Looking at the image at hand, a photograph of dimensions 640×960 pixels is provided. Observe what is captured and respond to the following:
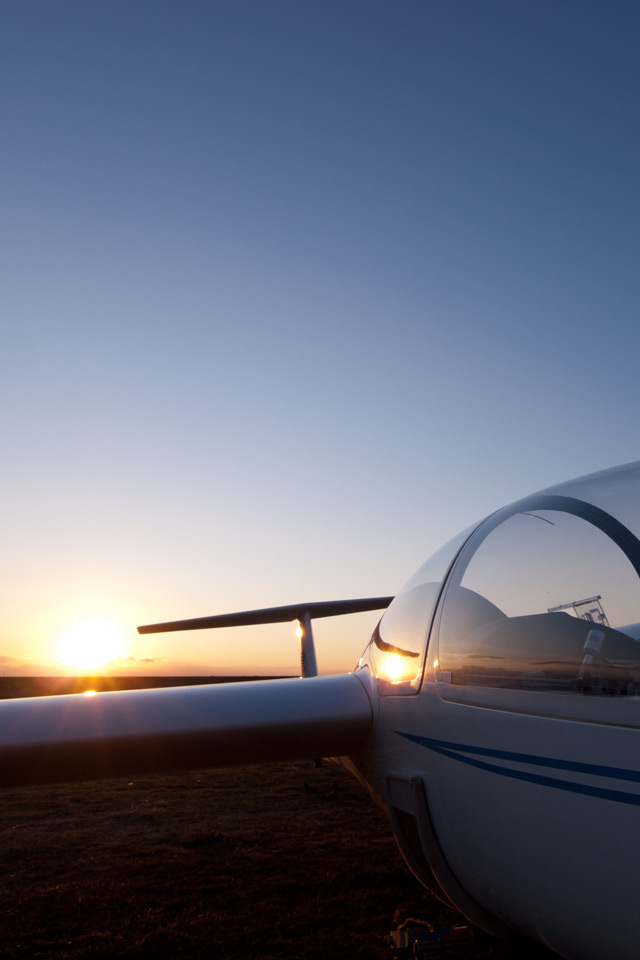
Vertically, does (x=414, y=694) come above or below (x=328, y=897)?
above

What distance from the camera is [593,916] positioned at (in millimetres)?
2002

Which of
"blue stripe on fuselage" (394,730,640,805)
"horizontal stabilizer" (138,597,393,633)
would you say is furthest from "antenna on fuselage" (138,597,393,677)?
"blue stripe on fuselage" (394,730,640,805)

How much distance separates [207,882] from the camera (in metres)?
5.22

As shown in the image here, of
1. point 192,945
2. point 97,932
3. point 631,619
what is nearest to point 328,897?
point 192,945

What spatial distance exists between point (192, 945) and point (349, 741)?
1.65 meters

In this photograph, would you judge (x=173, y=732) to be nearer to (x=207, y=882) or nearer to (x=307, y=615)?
(x=207, y=882)

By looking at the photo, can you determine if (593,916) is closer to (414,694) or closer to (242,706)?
(414,694)

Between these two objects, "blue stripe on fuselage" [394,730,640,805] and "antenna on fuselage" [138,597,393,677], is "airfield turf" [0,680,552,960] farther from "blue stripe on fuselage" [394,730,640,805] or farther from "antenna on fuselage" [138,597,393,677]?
"antenna on fuselage" [138,597,393,677]

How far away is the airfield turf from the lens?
416 cm

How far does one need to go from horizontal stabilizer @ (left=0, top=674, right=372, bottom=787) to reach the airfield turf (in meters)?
1.13

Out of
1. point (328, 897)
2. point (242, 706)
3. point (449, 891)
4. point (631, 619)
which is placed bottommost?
point (328, 897)

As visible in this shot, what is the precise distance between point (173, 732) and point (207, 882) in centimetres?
220

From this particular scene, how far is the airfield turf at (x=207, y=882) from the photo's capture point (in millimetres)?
4156

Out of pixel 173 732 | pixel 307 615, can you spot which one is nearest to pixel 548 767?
pixel 173 732
